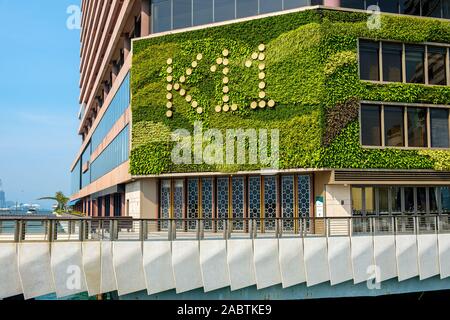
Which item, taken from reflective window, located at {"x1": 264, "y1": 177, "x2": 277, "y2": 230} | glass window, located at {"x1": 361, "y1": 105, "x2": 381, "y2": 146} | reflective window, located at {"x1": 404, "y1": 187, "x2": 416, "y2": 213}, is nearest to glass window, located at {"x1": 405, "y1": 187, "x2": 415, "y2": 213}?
reflective window, located at {"x1": 404, "y1": 187, "x2": 416, "y2": 213}

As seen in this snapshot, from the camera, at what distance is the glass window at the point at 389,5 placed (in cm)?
2919

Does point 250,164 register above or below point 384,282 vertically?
above

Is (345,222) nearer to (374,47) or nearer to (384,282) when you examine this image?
(384,282)

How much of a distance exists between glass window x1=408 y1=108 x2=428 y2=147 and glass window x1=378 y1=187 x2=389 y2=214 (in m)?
3.19

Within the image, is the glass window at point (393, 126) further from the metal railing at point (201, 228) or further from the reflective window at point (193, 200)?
the reflective window at point (193, 200)

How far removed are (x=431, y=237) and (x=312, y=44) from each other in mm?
12590

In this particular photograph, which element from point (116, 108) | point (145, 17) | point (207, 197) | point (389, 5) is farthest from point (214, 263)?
point (116, 108)

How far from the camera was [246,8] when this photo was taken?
30.1 meters

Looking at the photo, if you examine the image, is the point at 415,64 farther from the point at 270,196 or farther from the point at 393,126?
the point at 270,196

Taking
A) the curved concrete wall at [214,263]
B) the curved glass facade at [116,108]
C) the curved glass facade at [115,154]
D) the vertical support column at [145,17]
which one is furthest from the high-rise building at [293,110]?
the curved concrete wall at [214,263]

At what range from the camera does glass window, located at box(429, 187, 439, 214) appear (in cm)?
2908

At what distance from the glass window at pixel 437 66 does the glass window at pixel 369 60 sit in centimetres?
350
